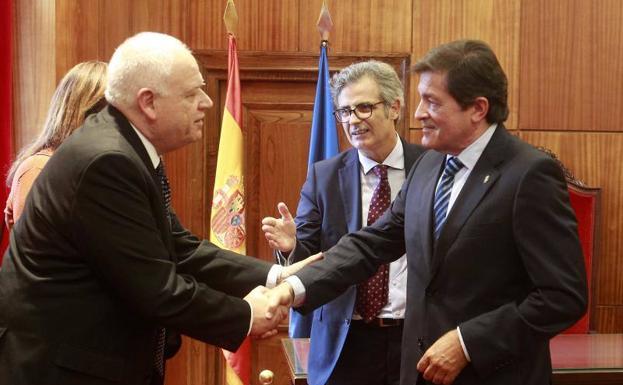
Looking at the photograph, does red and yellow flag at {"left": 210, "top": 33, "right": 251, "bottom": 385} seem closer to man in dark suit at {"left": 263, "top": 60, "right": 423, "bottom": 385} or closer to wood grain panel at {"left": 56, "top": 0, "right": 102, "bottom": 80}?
wood grain panel at {"left": 56, "top": 0, "right": 102, "bottom": 80}

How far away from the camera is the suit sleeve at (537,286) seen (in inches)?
78.5

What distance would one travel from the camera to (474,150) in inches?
87.6

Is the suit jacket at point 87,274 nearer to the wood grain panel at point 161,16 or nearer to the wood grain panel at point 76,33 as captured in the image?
the wood grain panel at point 76,33

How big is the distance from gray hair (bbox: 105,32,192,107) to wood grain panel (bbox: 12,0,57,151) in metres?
1.97

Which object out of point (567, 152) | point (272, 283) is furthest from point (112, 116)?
point (567, 152)

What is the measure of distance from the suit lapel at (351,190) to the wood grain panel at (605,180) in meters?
2.16

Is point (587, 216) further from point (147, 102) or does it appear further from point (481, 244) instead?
point (147, 102)

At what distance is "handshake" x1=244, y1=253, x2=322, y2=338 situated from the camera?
2.33 m

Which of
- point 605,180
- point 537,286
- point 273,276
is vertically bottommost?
point 273,276

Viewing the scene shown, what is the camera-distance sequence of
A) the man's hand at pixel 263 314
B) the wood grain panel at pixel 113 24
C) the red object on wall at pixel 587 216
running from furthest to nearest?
the red object on wall at pixel 587 216 < the wood grain panel at pixel 113 24 < the man's hand at pixel 263 314

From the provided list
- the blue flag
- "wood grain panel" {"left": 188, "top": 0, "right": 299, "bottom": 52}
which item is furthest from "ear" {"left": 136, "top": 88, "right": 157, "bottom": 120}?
"wood grain panel" {"left": 188, "top": 0, "right": 299, "bottom": 52}

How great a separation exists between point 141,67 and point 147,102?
100mm

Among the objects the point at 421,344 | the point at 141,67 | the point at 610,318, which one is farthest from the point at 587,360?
the point at 610,318

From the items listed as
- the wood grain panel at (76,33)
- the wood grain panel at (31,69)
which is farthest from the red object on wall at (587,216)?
the wood grain panel at (31,69)
